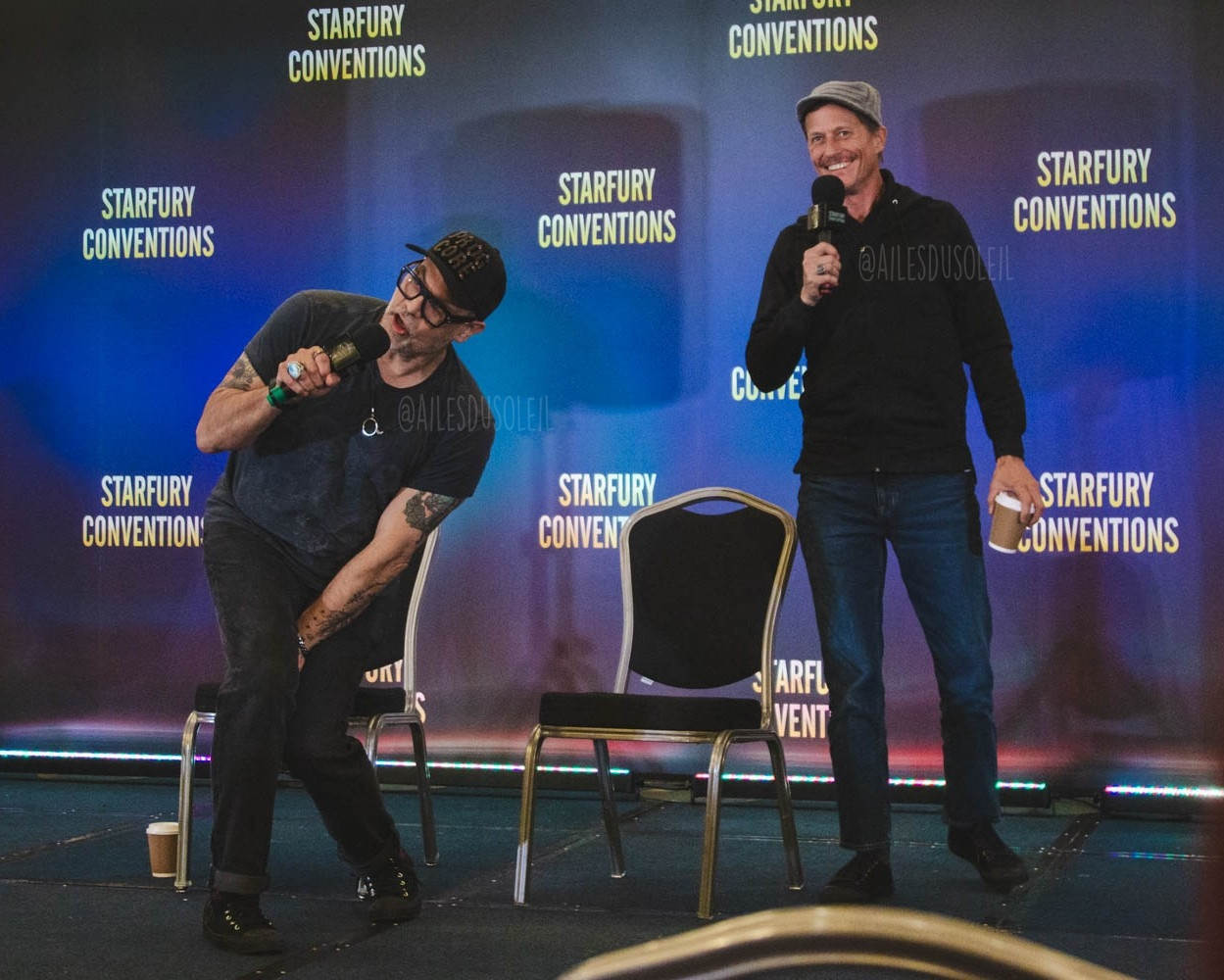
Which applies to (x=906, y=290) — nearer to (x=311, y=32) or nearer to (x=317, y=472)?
(x=317, y=472)

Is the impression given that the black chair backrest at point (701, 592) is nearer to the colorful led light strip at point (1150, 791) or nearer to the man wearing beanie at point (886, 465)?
the man wearing beanie at point (886, 465)

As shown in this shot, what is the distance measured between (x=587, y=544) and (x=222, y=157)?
76.2 inches

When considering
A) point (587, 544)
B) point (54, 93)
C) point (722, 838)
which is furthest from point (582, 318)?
point (54, 93)

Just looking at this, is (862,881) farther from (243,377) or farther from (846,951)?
(846,951)

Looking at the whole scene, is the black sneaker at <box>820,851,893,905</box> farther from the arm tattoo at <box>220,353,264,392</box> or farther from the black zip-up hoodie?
the arm tattoo at <box>220,353,264,392</box>

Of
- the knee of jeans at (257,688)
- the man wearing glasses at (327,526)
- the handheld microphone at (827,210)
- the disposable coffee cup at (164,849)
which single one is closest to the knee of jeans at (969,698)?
the handheld microphone at (827,210)

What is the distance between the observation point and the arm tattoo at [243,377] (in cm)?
306

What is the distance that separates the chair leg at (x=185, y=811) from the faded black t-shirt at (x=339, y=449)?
66 cm

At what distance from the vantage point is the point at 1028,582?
471 centimetres

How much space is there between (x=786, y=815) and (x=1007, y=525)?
0.83 meters

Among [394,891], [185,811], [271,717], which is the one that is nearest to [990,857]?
[394,891]

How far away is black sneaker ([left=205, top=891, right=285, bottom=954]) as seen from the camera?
2854mm

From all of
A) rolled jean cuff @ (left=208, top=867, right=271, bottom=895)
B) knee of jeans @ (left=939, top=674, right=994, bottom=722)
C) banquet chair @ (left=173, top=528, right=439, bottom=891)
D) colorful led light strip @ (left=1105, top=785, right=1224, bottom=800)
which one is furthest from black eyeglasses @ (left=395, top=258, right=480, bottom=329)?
colorful led light strip @ (left=1105, top=785, right=1224, bottom=800)

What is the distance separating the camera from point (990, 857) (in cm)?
340
